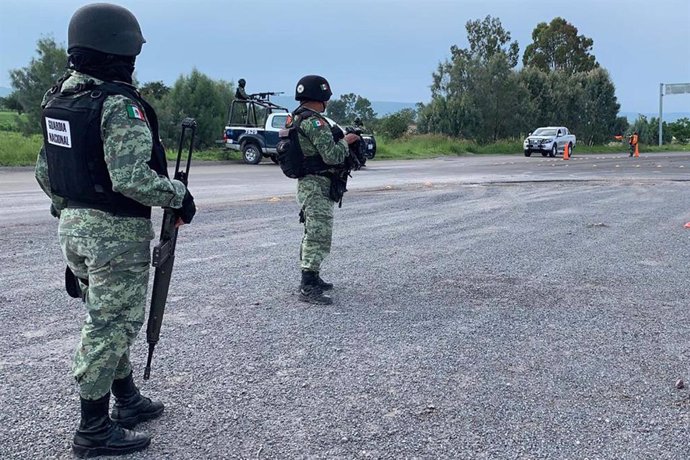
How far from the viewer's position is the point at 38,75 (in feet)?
82.4

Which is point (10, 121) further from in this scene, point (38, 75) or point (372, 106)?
point (372, 106)

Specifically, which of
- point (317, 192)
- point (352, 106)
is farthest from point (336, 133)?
point (352, 106)

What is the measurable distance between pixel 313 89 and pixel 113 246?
8.93 ft

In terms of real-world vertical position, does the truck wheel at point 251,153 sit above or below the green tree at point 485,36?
below

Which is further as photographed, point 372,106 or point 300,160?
point 372,106

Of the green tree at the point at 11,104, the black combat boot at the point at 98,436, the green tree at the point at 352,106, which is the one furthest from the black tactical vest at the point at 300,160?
the green tree at the point at 352,106

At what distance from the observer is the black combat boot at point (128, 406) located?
305cm

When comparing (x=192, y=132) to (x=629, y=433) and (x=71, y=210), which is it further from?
(x=629, y=433)

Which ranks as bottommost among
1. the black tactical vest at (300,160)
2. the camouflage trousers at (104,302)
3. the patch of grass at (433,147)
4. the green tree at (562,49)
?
the camouflage trousers at (104,302)

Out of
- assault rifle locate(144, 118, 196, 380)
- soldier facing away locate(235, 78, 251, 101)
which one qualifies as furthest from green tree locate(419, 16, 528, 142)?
assault rifle locate(144, 118, 196, 380)

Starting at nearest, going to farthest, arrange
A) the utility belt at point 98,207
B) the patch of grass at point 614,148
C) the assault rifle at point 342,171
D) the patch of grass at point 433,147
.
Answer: the utility belt at point 98,207, the assault rifle at point 342,171, the patch of grass at point 433,147, the patch of grass at point 614,148

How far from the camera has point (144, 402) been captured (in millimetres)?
3123

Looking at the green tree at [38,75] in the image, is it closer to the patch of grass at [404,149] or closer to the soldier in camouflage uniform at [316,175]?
the patch of grass at [404,149]

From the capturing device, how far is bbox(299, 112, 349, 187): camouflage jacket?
4.99m
